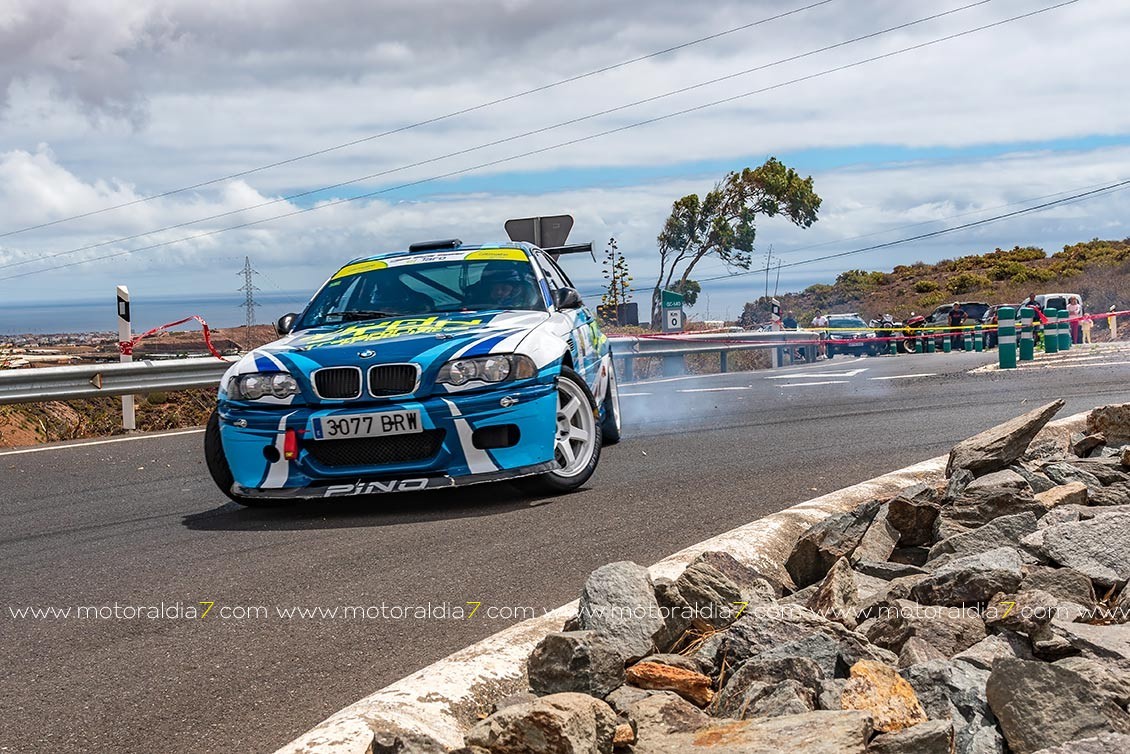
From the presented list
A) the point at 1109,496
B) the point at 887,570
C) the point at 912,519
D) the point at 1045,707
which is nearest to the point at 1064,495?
the point at 1109,496

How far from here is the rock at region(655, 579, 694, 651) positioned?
10.8ft

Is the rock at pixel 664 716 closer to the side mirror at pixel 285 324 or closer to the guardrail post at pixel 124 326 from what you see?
the side mirror at pixel 285 324

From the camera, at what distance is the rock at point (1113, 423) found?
6.14 m

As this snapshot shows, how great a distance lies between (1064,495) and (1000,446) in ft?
2.04

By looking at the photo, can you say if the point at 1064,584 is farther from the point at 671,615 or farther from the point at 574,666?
the point at 574,666

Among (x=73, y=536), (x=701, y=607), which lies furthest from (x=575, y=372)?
(x=701, y=607)

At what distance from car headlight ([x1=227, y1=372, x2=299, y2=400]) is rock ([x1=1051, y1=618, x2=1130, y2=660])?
4.30 meters

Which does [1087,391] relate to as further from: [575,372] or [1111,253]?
[1111,253]

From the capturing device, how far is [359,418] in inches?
243

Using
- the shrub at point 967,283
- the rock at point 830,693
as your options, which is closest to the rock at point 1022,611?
the rock at point 830,693

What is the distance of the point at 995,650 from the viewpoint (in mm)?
2918

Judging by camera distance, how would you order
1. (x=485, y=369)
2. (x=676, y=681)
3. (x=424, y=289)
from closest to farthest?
(x=676, y=681)
(x=485, y=369)
(x=424, y=289)

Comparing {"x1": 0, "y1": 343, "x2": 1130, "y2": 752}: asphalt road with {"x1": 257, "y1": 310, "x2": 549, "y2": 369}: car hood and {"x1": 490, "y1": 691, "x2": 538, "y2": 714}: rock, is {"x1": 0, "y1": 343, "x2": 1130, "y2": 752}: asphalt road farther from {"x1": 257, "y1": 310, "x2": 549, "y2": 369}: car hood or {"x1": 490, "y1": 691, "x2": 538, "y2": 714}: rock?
{"x1": 257, "y1": 310, "x2": 549, "y2": 369}: car hood

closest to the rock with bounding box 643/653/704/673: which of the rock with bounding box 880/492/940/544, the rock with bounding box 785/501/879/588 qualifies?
the rock with bounding box 785/501/879/588
